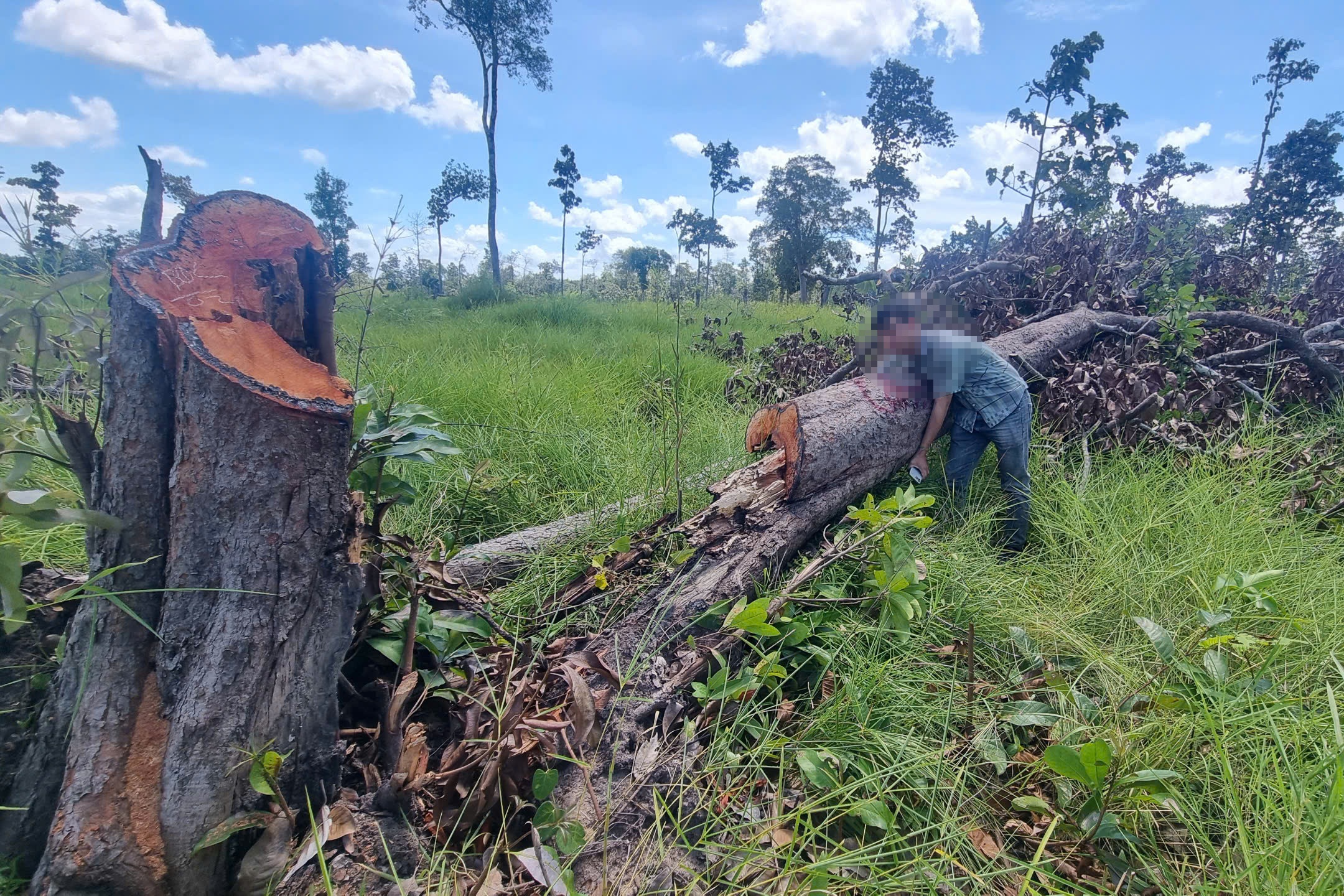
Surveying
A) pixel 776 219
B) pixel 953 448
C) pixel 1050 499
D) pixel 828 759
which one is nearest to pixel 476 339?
pixel 953 448

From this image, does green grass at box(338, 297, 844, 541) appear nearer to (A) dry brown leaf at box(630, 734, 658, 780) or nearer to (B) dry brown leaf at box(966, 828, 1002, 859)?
(A) dry brown leaf at box(630, 734, 658, 780)

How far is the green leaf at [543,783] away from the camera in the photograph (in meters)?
1.35

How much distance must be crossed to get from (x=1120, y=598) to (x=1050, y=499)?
2.76 ft

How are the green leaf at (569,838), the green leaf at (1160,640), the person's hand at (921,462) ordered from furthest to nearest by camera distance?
the person's hand at (921,462) < the green leaf at (1160,640) < the green leaf at (569,838)

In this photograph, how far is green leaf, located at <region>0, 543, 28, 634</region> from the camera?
0.93 m

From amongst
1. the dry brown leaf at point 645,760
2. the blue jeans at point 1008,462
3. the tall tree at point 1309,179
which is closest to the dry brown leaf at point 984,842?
the dry brown leaf at point 645,760

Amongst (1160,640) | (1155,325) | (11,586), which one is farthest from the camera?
(1155,325)

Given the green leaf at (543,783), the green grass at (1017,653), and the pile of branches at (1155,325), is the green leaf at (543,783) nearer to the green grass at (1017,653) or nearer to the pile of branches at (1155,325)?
the green grass at (1017,653)

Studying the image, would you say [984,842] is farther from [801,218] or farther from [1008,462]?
[801,218]

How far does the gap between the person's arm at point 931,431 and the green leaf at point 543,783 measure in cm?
230

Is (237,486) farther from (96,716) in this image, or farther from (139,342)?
(96,716)

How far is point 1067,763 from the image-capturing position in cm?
138

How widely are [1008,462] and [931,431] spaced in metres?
0.39

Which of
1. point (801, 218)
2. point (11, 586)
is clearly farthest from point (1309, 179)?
point (11, 586)
